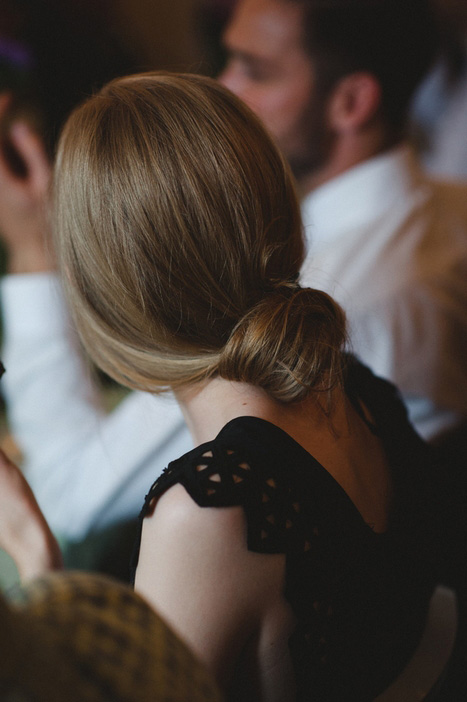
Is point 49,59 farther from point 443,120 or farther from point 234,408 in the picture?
point 443,120

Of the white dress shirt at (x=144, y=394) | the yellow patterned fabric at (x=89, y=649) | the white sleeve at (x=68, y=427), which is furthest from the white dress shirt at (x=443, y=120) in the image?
the yellow patterned fabric at (x=89, y=649)

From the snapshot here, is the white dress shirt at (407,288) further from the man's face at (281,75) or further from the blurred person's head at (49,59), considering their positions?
the blurred person's head at (49,59)

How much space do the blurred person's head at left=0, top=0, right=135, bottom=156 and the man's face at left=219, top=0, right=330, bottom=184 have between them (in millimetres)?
208

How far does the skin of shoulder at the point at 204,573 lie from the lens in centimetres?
39

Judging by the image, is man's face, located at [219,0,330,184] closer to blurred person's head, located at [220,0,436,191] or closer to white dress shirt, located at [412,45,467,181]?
blurred person's head, located at [220,0,436,191]

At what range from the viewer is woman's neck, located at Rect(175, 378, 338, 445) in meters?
0.46

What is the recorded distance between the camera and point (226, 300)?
18.4 inches

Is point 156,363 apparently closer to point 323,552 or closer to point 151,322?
point 151,322

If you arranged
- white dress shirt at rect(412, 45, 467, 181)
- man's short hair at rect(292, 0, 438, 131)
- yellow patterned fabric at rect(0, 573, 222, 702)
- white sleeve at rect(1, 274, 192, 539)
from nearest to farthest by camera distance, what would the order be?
yellow patterned fabric at rect(0, 573, 222, 702) → white sleeve at rect(1, 274, 192, 539) → man's short hair at rect(292, 0, 438, 131) → white dress shirt at rect(412, 45, 467, 181)

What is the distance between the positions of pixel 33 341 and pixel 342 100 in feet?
2.14

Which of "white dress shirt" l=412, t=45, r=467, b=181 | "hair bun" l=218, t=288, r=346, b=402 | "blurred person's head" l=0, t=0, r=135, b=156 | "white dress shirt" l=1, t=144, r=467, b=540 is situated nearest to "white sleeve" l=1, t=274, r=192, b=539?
"white dress shirt" l=1, t=144, r=467, b=540

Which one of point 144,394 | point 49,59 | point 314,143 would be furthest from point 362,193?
point 49,59

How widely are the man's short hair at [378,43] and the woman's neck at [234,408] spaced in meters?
0.77

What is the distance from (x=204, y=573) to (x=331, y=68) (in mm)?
940
